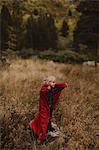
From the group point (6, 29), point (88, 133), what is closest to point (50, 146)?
point (88, 133)

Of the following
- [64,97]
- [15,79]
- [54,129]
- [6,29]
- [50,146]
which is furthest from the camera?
[6,29]

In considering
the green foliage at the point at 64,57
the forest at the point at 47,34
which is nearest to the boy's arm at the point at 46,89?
the forest at the point at 47,34

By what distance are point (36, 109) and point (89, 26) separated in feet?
57.5

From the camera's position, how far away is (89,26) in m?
24.9

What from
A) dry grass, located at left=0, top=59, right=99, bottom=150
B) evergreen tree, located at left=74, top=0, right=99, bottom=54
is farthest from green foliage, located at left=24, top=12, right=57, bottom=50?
dry grass, located at left=0, top=59, right=99, bottom=150

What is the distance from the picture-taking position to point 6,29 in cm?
2559

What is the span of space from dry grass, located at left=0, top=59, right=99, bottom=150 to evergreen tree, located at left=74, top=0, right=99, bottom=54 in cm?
1325

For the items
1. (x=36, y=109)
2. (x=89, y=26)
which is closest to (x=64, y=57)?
(x=89, y=26)

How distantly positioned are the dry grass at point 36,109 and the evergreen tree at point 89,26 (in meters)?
13.3

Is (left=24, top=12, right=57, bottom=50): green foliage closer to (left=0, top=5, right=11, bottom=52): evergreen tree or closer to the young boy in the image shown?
(left=0, top=5, right=11, bottom=52): evergreen tree

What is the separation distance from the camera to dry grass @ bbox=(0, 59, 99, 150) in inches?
264

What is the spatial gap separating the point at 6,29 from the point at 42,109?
19356mm

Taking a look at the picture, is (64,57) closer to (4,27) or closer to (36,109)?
(4,27)

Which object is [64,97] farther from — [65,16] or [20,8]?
[65,16]
